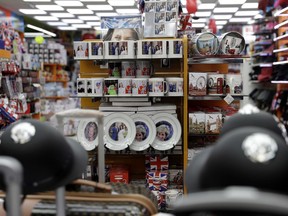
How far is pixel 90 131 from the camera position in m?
3.85

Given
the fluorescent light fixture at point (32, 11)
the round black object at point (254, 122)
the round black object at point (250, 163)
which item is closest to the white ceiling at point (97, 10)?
the fluorescent light fixture at point (32, 11)

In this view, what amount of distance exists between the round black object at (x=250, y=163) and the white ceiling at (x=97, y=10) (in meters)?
Result: 8.98

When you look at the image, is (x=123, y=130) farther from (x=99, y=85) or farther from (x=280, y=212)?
(x=280, y=212)

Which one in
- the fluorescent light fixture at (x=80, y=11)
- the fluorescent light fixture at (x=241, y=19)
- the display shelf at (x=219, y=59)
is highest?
the fluorescent light fixture at (x=241, y=19)

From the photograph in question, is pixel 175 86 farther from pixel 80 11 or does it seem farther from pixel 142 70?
pixel 80 11

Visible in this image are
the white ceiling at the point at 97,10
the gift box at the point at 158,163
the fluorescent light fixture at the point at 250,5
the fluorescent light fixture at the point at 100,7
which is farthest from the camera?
the fluorescent light fixture at the point at 100,7

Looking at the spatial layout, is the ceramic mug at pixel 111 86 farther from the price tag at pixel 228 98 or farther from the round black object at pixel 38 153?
the round black object at pixel 38 153

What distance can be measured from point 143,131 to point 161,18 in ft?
3.78

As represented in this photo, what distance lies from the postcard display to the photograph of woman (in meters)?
1.05

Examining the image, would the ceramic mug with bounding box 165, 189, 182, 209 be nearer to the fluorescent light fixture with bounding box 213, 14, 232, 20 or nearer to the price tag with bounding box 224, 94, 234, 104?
the price tag with bounding box 224, 94, 234, 104

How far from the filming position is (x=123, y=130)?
380cm

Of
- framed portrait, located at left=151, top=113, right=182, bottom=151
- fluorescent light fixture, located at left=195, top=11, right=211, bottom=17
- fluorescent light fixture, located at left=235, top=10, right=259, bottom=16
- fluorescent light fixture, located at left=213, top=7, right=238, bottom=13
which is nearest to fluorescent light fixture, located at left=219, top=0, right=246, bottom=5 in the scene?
fluorescent light fixture, located at left=213, top=7, right=238, bottom=13

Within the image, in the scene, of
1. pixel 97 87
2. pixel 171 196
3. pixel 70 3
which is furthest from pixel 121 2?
pixel 171 196

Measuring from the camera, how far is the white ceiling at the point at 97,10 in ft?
35.9
